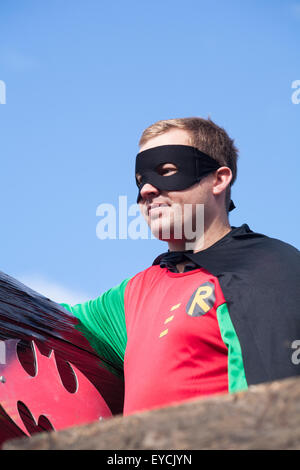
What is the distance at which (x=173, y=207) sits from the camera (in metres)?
2.18

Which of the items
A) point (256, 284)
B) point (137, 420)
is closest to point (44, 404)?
point (256, 284)

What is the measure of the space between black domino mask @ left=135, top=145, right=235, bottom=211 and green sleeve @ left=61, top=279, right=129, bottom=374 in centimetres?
54

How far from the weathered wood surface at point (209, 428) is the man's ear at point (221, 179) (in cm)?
162

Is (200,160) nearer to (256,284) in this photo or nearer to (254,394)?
(256,284)

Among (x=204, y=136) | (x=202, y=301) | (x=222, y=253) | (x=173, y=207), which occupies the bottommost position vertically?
(x=202, y=301)

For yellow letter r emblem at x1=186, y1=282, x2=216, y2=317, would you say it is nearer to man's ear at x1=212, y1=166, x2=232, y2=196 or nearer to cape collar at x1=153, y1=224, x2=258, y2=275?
cape collar at x1=153, y1=224, x2=258, y2=275

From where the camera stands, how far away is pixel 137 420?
2.35 ft

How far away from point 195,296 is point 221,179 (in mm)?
564

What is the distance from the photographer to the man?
1800mm

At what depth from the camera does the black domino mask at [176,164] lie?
2195 millimetres

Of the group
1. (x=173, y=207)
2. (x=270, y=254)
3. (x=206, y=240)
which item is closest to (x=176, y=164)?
(x=173, y=207)
